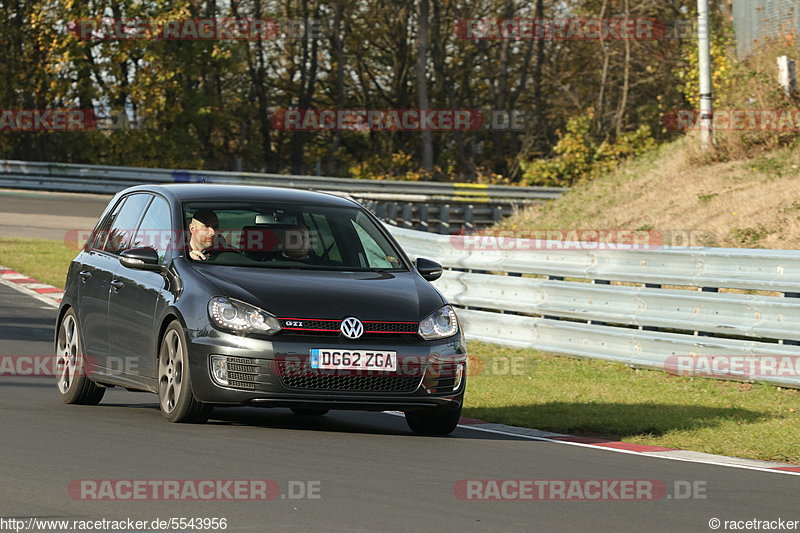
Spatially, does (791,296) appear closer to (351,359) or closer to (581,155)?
(351,359)

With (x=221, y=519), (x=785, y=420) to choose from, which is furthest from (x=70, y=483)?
(x=785, y=420)

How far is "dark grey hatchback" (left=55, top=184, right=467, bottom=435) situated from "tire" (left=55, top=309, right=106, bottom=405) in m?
0.02

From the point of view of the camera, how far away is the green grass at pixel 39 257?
75.6 feet

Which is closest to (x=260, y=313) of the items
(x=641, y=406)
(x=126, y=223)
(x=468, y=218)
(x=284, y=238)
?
(x=284, y=238)

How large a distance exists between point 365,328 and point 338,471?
1526 millimetres

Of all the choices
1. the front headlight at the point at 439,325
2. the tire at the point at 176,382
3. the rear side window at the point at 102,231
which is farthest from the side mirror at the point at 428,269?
the rear side window at the point at 102,231

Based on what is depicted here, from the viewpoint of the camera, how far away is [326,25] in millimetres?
50719

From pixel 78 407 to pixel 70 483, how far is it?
3.61 meters

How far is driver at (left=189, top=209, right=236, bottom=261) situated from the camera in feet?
31.7

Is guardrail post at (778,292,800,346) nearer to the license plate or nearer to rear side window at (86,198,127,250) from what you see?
the license plate

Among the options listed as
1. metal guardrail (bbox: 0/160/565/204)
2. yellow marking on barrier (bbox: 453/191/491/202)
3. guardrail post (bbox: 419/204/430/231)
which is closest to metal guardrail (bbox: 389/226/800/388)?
guardrail post (bbox: 419/204/430/231)

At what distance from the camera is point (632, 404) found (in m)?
11.5

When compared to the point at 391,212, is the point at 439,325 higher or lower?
higher

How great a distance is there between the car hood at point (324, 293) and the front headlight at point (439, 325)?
0.14 feet
